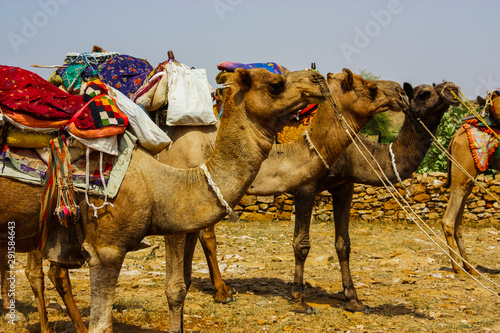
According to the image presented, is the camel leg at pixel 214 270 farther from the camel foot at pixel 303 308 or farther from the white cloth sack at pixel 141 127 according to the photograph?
the white cloth sack at pixel 141 127

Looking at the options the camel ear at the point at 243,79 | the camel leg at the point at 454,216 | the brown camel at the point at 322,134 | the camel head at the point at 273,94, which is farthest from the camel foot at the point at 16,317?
the camel leg at the point at 454,216

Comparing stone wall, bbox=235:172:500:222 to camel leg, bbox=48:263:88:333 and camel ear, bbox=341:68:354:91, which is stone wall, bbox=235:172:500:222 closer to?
camel ear, bbox=341:68:354:91

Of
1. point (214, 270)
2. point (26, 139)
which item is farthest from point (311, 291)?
point (26, 139)

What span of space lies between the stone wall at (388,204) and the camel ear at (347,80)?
322 inches

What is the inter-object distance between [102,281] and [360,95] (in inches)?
136

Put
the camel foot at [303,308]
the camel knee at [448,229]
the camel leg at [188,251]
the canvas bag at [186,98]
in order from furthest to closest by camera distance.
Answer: the camel knee at [448,229] < the camel foot at [303,308] < the canvas bag at [186,98] < the camel leg at [188,251]

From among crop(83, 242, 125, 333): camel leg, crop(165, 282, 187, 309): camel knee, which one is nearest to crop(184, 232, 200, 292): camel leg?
crop(165, 282, 187, 309): camel knee

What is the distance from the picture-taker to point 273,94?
4203mm

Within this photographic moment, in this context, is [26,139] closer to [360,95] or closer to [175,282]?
[175,282]

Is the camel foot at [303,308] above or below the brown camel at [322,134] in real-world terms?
below

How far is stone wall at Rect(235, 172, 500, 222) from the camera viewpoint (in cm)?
1396

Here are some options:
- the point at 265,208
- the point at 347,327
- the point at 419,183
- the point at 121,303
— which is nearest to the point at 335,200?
the point at 347,327

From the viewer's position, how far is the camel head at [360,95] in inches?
232

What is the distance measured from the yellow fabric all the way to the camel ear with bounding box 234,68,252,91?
153cm
